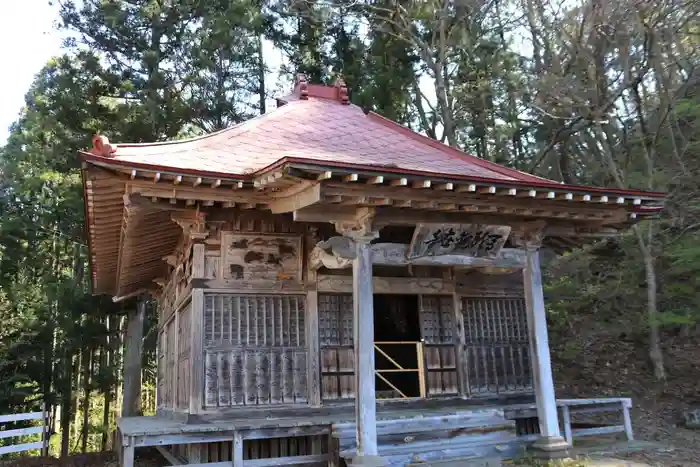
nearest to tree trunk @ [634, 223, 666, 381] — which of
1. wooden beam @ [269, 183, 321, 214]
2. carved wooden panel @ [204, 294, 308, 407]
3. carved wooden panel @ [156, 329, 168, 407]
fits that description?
carved wooden panel @ [204, 294, 308, 407]

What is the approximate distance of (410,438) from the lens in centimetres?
634

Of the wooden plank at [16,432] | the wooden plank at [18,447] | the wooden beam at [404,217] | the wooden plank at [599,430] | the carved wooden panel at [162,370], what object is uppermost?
A: the wooden beam at [404,217]

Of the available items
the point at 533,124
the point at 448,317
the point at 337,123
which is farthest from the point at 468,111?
the point at 448,317

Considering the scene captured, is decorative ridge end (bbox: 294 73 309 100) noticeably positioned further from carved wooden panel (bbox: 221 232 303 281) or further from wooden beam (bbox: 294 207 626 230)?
wooden beam (bbox: 294 207 626 230)

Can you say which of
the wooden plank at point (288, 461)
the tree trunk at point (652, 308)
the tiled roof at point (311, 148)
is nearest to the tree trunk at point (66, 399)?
the tiled roof at point (311, 148)

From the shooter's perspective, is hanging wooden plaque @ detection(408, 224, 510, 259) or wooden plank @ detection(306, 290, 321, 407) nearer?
hanging wooden plaque @ detection(408, 224, 510, 259)

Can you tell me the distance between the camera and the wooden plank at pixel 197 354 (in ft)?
22.5

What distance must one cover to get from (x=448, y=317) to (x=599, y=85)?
819 centimetres

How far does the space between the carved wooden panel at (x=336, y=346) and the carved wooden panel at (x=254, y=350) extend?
0.27m

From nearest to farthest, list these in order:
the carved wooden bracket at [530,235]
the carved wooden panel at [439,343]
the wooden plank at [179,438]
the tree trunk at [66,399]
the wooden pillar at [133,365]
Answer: the wooden plank at [179,438] < the carved wooden bracket at [530,235] < the carved wooden panel at [439,343] < the wooden pillar at [133,365] < the tree trunk at [66,399]

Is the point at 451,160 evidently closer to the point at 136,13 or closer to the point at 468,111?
the point at 468,111

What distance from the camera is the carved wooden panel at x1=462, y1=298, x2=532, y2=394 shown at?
8625mm

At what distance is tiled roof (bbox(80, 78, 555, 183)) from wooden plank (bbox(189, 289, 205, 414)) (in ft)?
6.04

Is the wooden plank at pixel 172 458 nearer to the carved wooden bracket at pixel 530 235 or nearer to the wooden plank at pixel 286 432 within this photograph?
the wooden plank at pixel 286 432
